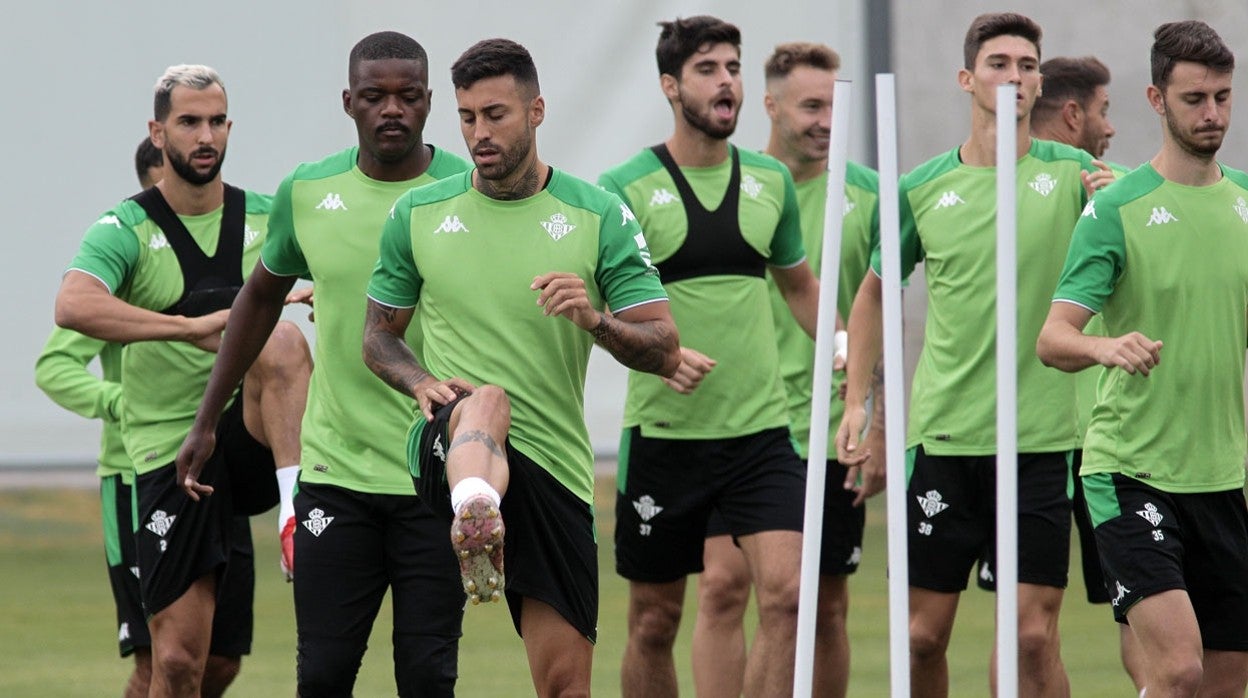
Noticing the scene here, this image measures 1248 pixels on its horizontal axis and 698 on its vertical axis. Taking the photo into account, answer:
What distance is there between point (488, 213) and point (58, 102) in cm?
890

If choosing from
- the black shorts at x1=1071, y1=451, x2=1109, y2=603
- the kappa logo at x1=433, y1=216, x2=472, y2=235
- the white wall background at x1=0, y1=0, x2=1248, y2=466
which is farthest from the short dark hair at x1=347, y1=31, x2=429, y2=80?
the white wall background at x1=0, y1=0, x2=1248, y2=466

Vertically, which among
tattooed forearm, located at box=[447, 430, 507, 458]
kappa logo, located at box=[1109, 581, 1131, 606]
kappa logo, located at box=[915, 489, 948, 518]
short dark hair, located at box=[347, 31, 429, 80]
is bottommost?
kappa logo, located at box=[1109, 581, 1131, 606]

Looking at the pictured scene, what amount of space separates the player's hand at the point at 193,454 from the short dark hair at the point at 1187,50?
10.4 feet

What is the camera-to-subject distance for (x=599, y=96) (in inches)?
551

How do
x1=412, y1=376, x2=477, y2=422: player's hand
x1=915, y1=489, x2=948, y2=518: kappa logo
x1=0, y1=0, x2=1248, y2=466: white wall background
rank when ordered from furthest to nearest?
x1=0, y1=0, x2=1248, y2=466: white wall background < x1=915, y1=489, x2=948, y2=518: kappa logo < x1=412, y1=376, x2=477, y2=422: player's hand

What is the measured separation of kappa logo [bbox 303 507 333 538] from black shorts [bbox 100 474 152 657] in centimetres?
166

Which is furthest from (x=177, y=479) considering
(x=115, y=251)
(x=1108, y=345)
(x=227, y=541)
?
(x=1108, y=345)

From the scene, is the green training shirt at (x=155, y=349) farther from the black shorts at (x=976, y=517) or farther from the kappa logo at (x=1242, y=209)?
the kappa logo at (x=1242, y=209)

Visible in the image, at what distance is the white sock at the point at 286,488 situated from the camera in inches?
279

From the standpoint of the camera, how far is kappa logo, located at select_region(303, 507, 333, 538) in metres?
6.45

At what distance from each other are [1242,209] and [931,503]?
174 centimetres

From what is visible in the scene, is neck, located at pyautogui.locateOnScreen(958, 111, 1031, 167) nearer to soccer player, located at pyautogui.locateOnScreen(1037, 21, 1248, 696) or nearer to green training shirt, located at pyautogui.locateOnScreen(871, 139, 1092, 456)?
green training shirt, located at pyautogui.locateOnScreen(871, 139, 1092, 456)

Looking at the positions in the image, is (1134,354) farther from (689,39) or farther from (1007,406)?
(689,39)

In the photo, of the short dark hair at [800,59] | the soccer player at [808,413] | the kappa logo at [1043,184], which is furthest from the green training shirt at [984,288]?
the short dark hair at [800,59]
